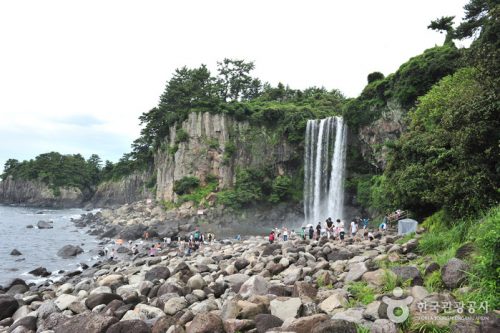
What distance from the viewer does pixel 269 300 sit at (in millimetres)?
7672

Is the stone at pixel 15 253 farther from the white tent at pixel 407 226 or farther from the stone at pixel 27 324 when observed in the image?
the white tent at pixel 407 226

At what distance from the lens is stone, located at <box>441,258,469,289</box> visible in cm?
622

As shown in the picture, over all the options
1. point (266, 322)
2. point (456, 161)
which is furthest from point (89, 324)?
point (456, 161)

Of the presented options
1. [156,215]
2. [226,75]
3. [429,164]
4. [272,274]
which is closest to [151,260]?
[272,274]

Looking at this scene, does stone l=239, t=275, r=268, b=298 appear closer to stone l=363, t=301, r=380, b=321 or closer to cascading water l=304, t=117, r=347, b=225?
stone l=363, t=301, r=380, b=321

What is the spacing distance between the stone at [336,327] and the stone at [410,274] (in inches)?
93.8

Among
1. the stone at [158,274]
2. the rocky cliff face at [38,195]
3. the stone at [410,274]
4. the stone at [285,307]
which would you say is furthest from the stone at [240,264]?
the rocky cliff face at [38,195]

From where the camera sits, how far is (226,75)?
66250 mm

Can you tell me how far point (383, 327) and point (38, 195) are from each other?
97.0 metres

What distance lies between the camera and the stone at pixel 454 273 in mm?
6219

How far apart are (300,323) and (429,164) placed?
8.63m

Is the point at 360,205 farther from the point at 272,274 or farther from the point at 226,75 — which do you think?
the point at 226,75

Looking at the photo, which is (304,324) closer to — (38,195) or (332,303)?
(332,303)

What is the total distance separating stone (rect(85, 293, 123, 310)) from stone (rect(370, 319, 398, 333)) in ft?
26.7
